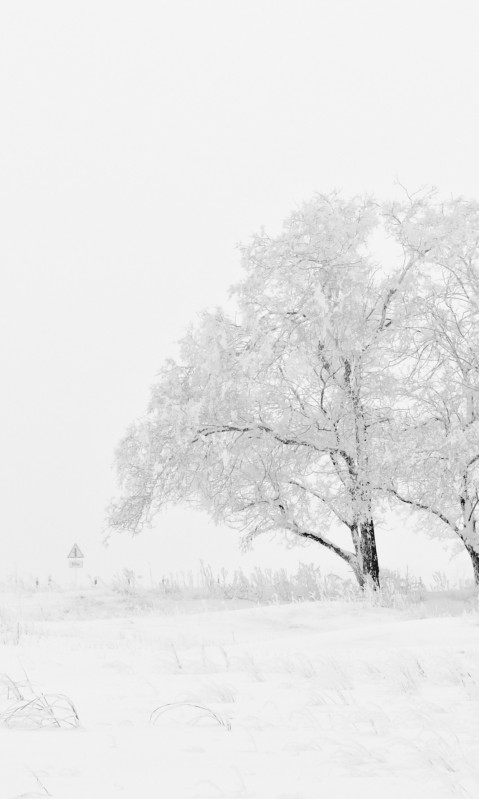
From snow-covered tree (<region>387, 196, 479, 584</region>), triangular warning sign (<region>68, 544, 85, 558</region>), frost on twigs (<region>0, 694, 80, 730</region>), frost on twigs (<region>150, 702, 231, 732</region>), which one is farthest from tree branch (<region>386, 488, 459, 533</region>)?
frost on twigs (<region>0, 694, 80, 730</region>)

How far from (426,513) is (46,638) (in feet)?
34.4

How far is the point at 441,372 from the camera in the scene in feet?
53.4

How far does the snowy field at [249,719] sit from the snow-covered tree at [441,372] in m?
6.64

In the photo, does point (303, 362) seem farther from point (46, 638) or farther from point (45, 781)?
point (45, 781)

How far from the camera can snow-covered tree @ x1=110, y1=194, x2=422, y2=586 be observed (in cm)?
1617

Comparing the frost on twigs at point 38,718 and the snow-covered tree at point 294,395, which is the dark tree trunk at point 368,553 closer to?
A: the snow-covered tree at point 294,395

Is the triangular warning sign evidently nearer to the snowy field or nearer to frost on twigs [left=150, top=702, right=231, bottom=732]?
the snowy field

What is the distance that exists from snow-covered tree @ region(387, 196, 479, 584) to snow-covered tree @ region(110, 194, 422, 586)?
457 mm

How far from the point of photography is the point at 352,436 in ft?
55.1

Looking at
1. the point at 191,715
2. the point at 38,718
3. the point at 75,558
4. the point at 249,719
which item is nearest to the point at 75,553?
the point at 75,558

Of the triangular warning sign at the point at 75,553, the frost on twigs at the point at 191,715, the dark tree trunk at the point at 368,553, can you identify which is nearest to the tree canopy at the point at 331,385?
the dark tree trunk at the point at 368,553

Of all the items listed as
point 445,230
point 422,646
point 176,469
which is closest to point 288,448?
point 176,469

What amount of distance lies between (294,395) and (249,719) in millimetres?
13101

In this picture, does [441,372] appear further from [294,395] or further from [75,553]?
[75,553]
